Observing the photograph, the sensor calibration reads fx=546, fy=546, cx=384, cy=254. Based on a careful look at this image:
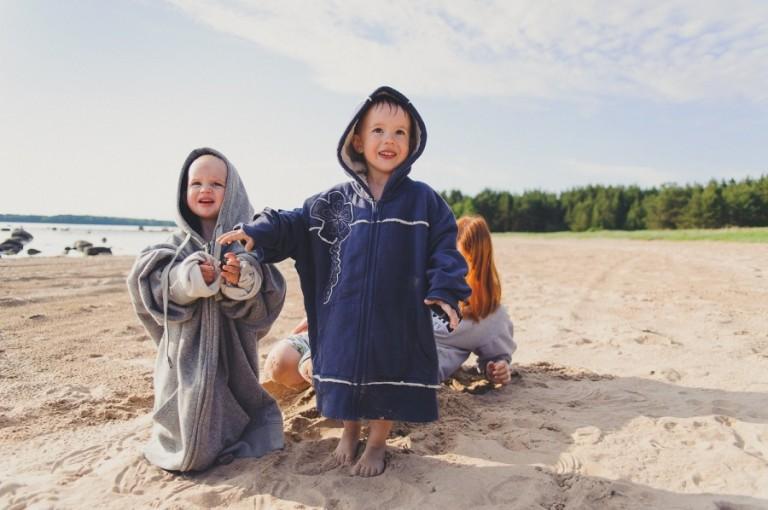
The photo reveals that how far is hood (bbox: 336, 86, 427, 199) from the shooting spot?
291 centimetres

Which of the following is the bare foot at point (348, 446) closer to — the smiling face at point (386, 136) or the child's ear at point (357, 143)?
the smiling face at point (386, 136)

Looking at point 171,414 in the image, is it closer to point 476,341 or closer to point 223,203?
point 223,203

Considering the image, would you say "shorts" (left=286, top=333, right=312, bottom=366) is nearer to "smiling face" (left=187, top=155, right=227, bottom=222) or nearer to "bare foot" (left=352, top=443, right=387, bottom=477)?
"bare foot" (left=352, top=443, right=387, bottom=477)

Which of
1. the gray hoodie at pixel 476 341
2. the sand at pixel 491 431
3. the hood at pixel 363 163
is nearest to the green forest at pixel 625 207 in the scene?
the sand at pixel 491 431

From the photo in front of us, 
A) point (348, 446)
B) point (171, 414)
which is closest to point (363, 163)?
point (348, 446)

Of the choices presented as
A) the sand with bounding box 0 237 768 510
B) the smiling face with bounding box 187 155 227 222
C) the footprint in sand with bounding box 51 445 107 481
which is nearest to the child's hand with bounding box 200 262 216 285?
the smiling face with bounding box 187 155 227 222

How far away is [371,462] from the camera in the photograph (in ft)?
9.18

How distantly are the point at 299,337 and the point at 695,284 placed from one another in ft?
28.1

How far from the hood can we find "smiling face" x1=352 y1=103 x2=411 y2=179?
37 millimetres

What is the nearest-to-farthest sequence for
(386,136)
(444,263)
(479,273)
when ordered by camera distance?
(444,263), (386,136), (479,273)

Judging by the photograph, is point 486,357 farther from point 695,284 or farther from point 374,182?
point 695,284

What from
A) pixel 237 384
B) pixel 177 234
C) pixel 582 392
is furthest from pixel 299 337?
pixel 582 392

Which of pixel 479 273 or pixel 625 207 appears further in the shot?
pixel 625 207

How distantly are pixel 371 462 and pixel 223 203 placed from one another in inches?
62.7
